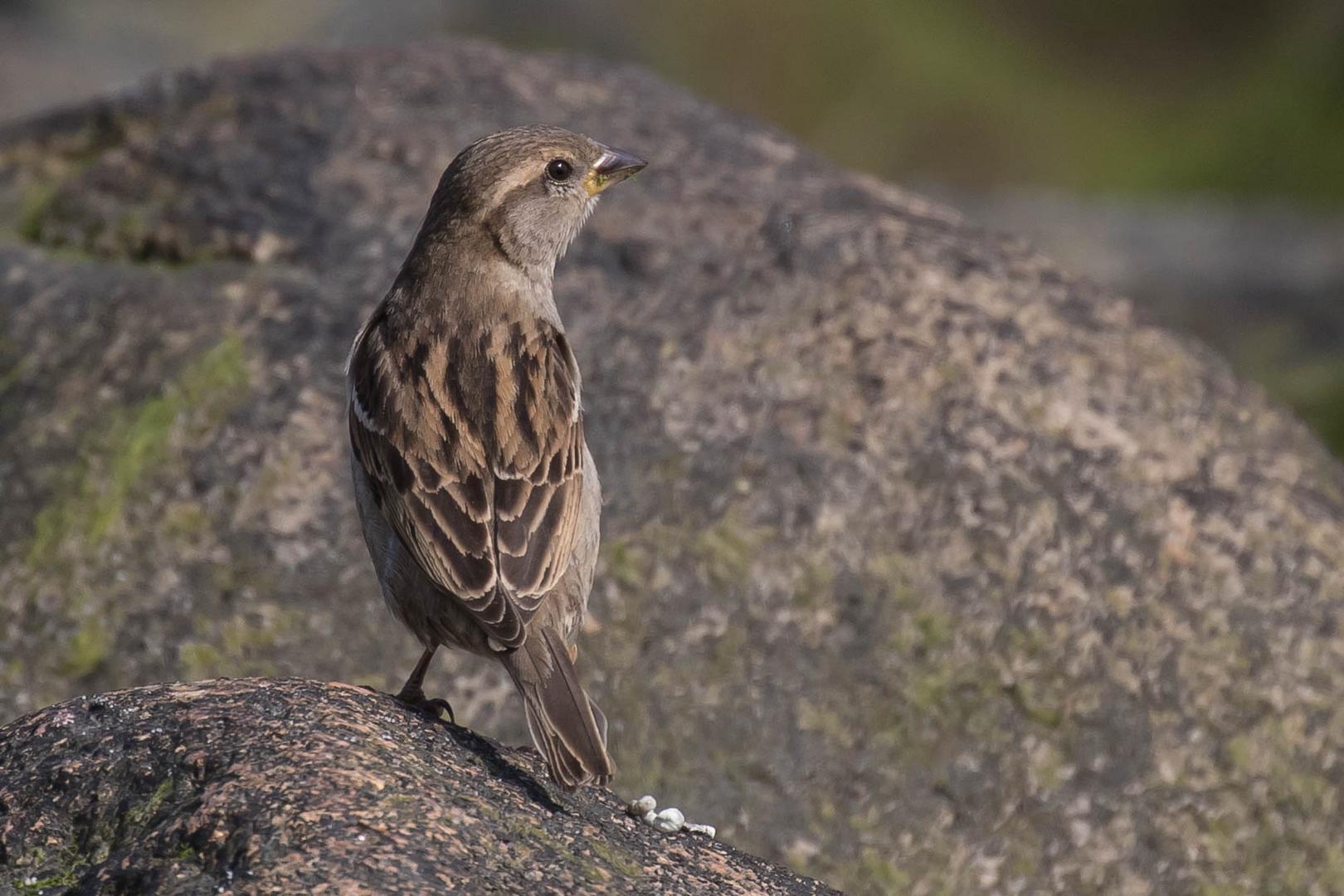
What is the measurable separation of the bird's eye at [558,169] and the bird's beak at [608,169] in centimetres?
9

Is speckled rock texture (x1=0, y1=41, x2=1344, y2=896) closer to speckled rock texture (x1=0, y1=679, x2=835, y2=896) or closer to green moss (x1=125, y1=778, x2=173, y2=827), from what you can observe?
speckled rock texture (x1=0, y1=679, x2=835, y2=896)

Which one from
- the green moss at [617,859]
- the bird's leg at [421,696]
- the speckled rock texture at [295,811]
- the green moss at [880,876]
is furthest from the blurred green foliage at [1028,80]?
the green moss at [617,859]

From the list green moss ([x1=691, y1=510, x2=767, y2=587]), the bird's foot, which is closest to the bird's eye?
green moss ([x1=691, y1=510, x2=767, y2=587])

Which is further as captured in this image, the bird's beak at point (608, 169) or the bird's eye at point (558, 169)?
the bird's beak at point (608, 169)

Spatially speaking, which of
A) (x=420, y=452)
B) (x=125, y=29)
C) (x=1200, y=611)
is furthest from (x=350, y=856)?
(x=125, y=29)

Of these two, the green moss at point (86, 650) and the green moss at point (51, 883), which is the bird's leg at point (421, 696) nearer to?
the green moss at point (51, 883)

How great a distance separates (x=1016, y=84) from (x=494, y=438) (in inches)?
528

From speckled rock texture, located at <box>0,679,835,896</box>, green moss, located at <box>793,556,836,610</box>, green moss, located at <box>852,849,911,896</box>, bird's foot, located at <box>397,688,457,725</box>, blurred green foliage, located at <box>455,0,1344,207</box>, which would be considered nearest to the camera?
speckled rock texture, located at <box>0,679,835,896</box>

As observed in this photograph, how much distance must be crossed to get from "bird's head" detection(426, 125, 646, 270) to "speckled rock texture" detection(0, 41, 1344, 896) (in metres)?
0.90

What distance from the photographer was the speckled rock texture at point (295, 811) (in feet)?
12.7

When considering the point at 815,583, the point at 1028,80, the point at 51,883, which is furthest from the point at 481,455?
the point at 1028,80

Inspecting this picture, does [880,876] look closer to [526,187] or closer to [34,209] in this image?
[526,187]

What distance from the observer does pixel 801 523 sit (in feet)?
21.8

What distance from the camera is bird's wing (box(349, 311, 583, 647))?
515cm
